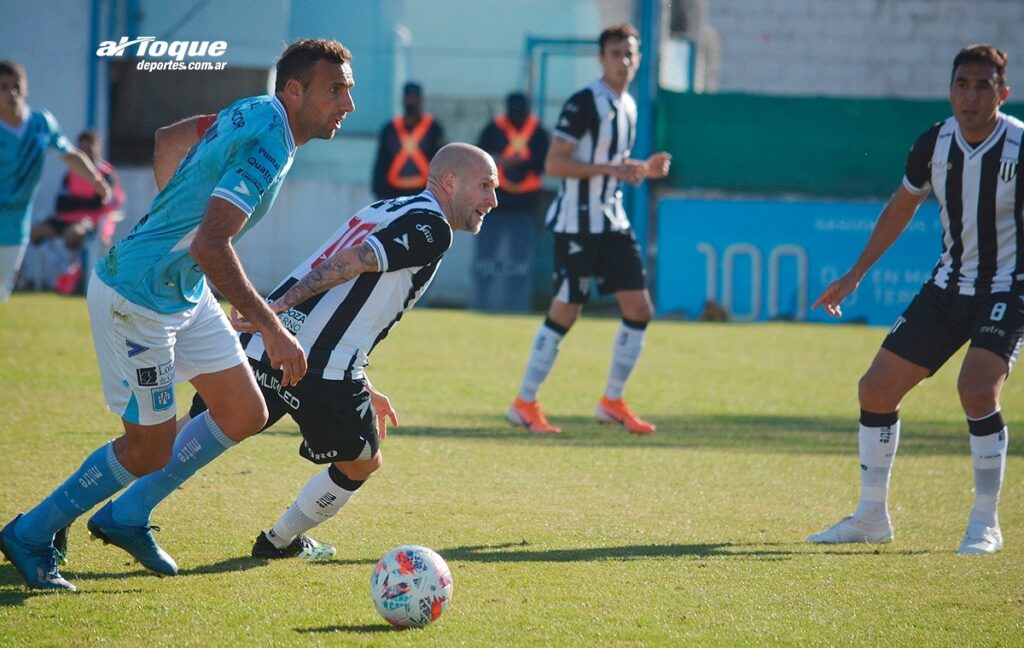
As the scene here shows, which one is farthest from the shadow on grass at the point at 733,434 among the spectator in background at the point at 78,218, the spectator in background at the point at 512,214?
the spectator in background at the point at 78,218

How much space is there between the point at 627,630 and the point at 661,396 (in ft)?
20.7

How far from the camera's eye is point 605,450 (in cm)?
845

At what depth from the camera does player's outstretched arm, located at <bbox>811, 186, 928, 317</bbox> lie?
6387 mm

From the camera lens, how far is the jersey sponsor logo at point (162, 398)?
4.93 metres

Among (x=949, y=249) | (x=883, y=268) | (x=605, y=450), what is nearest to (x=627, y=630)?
(x=949, y=249)

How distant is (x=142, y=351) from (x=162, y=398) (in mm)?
186

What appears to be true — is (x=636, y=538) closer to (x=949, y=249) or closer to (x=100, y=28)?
(x=949, y=249)

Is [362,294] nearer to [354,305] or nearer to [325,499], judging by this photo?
[354,305]

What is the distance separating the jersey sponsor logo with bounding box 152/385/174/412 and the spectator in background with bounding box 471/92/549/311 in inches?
490

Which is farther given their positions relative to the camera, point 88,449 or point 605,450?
point 605,450

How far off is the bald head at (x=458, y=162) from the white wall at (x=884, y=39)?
792 inches

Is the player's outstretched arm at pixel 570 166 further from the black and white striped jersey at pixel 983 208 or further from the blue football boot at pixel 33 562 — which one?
the blue football boot at pixel 33 562

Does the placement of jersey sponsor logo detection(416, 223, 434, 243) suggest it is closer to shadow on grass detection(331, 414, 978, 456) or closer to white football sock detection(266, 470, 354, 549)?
white football sock detection(266, 470, 354, 549)

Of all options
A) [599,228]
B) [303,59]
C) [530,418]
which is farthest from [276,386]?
[599,228]
